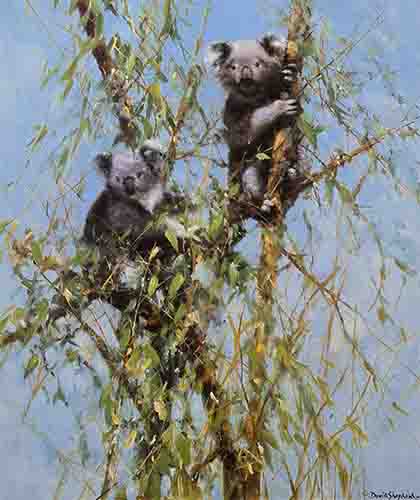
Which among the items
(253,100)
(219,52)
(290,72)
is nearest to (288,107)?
(290,72)

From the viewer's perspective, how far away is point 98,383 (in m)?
1.80

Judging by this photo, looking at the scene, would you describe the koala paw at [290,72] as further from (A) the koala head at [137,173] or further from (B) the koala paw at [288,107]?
(A) the koala head at [137,173]

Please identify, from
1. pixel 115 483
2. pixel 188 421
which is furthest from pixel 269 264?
pixel 115 483

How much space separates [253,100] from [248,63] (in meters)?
0.14

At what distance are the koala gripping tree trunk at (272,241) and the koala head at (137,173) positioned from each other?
0.31 m

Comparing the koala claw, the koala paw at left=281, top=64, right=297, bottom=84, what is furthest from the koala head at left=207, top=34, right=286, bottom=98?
the koala claw

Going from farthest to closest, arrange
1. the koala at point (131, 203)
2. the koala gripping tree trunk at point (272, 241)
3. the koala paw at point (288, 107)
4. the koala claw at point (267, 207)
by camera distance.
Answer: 1. the koala paw at point (288, 107)
2. the koala at point (131, 203)
3. the koala claw at point (267, 207)
4. the koala gripping tree trunk at point (272, 241)

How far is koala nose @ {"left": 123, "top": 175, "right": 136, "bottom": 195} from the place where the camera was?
2.16 m

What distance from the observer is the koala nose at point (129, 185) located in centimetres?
216

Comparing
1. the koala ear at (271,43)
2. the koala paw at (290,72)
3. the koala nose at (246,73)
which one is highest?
the koala ear at (271,43)

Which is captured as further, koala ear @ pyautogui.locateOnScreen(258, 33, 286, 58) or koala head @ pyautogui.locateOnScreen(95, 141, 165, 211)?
koala ear @ pyautogui.locateOnScreen(258, 33, 286, 58)

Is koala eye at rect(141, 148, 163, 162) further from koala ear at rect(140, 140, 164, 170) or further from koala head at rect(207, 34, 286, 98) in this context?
koala head at rect(207, 34, 286, 98)

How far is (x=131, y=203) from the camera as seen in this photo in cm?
216

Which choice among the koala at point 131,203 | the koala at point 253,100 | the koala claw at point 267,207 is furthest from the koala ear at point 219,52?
the koala claw at point 267,207
